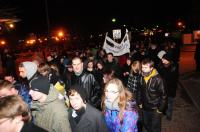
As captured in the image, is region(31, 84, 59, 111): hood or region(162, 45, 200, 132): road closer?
region(31, 84, 59, 111): hood

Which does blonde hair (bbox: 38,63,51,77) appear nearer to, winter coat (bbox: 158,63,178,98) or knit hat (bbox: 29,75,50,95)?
knit hat (bbox: 29,75,50,95)

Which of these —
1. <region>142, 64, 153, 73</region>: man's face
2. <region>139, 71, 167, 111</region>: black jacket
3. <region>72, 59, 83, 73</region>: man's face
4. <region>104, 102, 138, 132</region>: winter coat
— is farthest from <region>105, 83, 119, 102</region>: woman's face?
<region>72, 59, 83, 73</region>: man's face

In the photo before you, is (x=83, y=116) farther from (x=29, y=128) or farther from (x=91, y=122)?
(x=29, y=128)

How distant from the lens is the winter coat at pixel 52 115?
3766mm

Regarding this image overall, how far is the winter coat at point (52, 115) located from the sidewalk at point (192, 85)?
659cm

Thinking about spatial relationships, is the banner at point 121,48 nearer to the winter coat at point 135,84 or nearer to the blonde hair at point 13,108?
the winter coat at point 135,84

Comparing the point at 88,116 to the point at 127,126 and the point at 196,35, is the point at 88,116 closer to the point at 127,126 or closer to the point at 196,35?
the point at 127,126

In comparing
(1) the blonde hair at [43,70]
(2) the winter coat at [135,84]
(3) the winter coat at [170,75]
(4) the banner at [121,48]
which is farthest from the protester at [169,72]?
(4) the banner at [121,48]

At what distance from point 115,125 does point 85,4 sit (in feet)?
143

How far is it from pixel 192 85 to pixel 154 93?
7.50 metres

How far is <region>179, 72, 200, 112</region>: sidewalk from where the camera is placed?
A: 1050cm

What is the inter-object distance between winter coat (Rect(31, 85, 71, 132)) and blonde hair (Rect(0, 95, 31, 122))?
750 millimetres

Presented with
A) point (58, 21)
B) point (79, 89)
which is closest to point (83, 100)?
point (79, 89)

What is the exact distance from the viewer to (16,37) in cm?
4800
